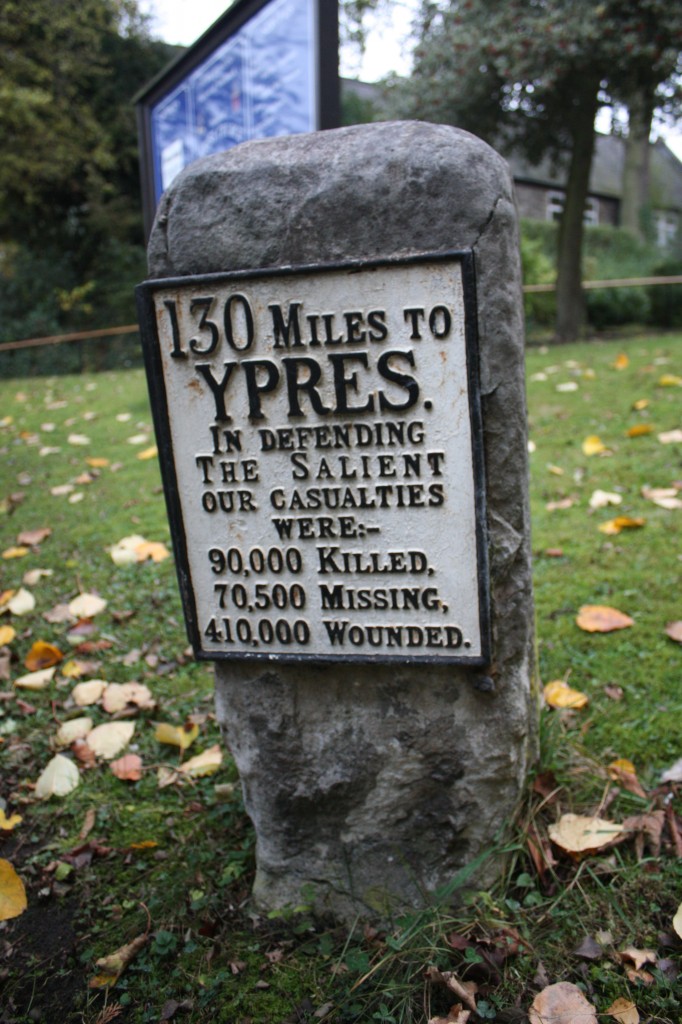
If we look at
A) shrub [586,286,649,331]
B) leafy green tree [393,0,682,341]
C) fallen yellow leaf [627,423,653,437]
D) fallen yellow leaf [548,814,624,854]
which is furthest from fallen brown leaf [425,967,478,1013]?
shrub [586,286,649,331]

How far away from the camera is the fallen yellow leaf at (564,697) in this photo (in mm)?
2545

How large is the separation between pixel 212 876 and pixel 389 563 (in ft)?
3.43

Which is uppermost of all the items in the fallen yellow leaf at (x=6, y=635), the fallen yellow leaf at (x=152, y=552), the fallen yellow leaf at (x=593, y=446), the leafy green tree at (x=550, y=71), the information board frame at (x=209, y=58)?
the leafy green tree at (x=550, y=71)

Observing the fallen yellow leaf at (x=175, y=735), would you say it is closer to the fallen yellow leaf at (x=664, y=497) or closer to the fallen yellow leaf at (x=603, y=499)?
the fallen yellow leaf at (x=603, y=499)

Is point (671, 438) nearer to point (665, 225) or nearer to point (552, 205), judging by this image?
point (552, 205)

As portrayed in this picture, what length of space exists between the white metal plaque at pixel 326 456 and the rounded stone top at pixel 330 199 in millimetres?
74

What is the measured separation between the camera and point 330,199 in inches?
65.9

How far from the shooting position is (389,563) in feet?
5.94

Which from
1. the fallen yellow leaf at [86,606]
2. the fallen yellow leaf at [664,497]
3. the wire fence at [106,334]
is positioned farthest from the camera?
the wire fence at [106,334]

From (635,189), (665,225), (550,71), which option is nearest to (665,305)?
(550,71)

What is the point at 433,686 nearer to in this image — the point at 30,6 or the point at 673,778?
the point at 673,778

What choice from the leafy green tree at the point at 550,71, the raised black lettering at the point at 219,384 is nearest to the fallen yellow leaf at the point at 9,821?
the raised black lettering at the point at 219,384

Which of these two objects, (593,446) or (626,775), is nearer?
(626,775)

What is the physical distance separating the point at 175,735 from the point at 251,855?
1.78ft
